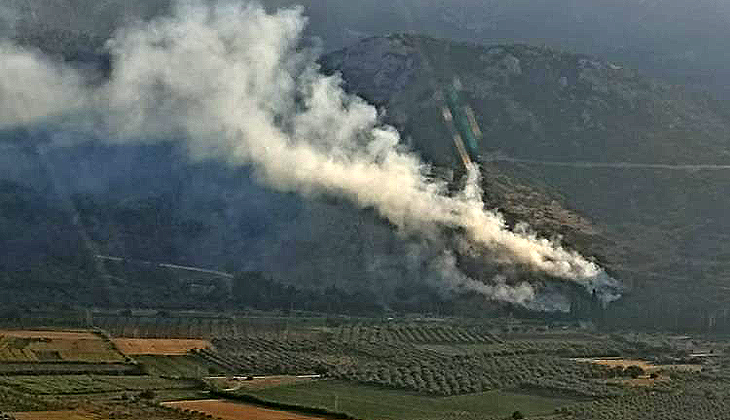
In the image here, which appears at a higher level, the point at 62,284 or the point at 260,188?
the point at 260,188

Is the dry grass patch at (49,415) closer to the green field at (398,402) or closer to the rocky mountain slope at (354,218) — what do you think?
the green field at (398,402)

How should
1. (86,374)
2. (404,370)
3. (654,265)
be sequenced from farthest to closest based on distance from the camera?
(654,265) → (404,370) → (86,374)

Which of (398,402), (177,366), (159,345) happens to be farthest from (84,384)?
(398,402)

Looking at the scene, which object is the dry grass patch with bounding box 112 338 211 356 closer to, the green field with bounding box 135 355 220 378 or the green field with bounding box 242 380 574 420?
the green field with bounding box 135 355 220 378

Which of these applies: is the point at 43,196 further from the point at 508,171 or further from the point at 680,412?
the point at 680,412

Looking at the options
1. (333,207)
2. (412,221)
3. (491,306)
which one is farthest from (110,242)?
(491,306)

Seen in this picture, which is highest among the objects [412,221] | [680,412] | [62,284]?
[412,221]

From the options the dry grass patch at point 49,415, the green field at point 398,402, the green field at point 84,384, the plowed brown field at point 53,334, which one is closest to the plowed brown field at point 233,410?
the green field at point 398,402
